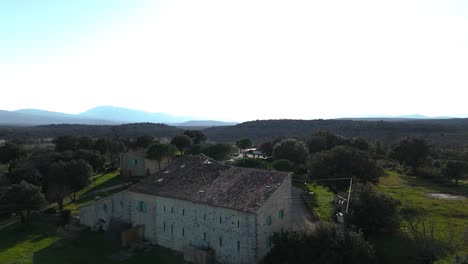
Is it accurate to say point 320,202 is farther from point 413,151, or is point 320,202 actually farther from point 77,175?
point 413,151

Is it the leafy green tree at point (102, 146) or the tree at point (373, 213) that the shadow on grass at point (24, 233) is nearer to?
the tree at point (373, 213)

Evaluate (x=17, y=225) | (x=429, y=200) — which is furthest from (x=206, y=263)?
(x=429, y=200)

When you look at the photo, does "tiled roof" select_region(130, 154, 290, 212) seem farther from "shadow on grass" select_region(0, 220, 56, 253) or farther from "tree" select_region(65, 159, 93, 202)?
"tree" select_region(65, 159, 93, 202)

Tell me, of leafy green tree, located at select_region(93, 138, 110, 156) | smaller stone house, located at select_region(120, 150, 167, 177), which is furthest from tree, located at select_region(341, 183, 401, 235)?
leafy green tree, located at select_region(93, 138, 110, 156)

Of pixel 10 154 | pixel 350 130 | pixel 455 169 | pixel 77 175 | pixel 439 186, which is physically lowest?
pixel 439 186

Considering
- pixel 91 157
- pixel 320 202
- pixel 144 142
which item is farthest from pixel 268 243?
pixel 144 142
